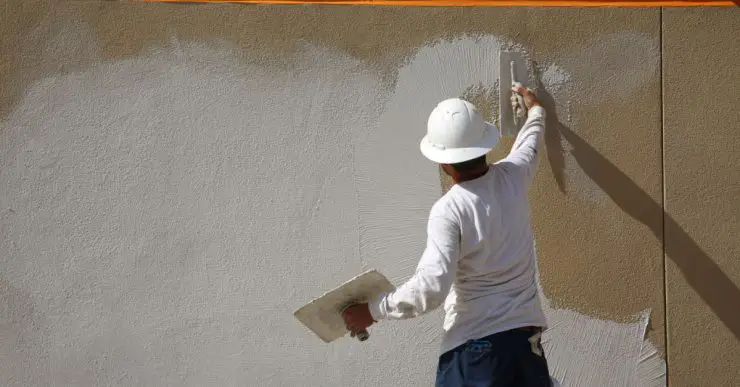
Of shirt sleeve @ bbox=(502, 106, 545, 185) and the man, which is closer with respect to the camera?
the man

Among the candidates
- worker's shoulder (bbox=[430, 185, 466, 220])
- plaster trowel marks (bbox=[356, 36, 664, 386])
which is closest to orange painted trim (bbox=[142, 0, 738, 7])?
plaster trowel marks (bbox=[356, 36, 664, 386])

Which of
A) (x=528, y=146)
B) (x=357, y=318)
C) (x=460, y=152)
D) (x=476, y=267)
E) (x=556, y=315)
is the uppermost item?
(x=460, y=152)

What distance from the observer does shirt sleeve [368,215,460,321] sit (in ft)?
11.8

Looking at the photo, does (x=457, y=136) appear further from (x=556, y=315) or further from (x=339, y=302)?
(x=556, y=315)

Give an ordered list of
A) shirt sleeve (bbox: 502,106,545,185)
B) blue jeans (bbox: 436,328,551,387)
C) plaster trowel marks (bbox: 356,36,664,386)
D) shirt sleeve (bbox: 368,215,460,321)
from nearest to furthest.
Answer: shirt sleeve (bbox: 368,215,460,321), blue jeans (bbox: 436,328,551,387), shirt sleeve (bbox: 502,106,545,185), plaster trowel marks (bbox: 356,36,664,386)

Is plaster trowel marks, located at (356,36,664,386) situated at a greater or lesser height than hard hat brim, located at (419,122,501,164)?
lesser

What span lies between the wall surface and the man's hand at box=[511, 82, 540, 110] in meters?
0.10

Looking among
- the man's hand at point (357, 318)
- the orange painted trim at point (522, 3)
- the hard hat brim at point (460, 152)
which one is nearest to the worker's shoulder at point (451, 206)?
the hard hat brim at point (460, 152)

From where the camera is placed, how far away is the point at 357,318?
3822 mm

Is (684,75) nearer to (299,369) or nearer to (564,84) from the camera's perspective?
(564,84)

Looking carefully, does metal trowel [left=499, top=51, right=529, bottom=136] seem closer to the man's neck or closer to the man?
the man

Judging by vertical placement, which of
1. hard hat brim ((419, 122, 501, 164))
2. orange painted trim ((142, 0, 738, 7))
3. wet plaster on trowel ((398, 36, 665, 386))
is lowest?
wet plaster on trowel ((398, 36, 665, 386))

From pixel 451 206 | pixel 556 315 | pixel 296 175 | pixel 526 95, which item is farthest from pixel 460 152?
pixel 556 315

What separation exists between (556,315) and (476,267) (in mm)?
1077
